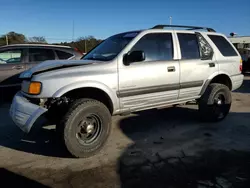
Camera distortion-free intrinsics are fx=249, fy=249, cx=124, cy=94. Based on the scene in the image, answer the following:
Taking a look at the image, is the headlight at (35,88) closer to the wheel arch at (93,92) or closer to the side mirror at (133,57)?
the wheel arch at (93,92)

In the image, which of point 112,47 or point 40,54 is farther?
point 40,54

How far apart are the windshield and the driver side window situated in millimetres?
199

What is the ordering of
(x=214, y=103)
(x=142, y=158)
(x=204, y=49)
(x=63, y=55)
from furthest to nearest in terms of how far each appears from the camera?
(x=63, y=55) < (x=214, y=103) < (x=204, y=49) < (x=142, y=158)

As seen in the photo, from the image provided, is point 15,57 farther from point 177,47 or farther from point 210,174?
point 210,174

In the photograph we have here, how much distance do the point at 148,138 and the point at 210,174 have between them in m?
1.51

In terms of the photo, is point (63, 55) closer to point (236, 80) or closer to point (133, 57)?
point (133, 57)

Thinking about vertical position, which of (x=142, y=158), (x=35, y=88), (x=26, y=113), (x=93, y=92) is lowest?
(x=142, y=158)

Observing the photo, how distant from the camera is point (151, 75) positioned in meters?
4.23

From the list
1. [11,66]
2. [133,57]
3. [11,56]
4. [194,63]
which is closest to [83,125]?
[133,57]

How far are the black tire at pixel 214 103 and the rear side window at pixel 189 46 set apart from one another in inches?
31.2

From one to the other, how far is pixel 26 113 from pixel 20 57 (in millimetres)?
4038

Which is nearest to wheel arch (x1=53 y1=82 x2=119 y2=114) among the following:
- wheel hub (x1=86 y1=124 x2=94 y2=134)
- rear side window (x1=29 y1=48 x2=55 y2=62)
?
wheel hub (x1=86 y1=124 x2=94 y2=134)

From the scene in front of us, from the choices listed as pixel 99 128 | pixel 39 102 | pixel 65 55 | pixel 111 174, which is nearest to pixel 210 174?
pixel 111 174

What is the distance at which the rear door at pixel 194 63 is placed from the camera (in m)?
4.73
